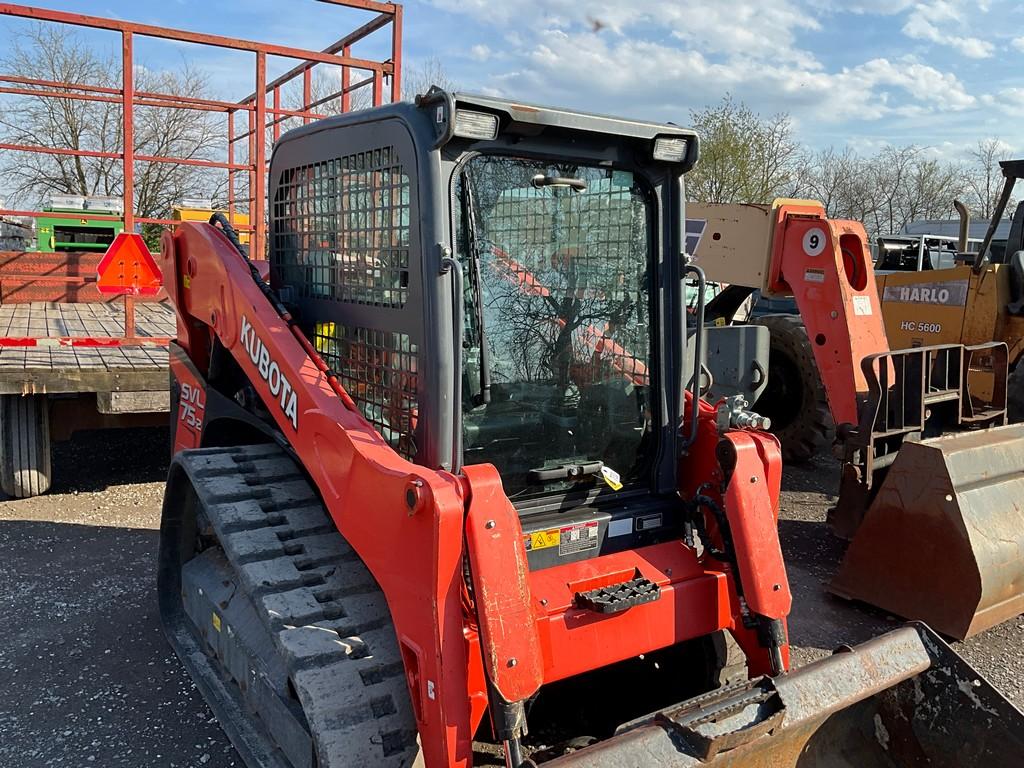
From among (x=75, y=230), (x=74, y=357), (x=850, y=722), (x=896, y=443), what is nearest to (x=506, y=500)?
(x=850, y=722)

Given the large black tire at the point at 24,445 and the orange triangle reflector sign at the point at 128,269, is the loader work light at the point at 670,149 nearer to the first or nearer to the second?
the orange triangle reflector sign at the point at 128,269

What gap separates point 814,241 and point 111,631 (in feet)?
16.0

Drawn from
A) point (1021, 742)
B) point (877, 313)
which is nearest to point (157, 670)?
point (1021, 742)

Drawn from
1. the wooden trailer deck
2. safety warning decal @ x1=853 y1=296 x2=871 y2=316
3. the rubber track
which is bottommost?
the rubber track

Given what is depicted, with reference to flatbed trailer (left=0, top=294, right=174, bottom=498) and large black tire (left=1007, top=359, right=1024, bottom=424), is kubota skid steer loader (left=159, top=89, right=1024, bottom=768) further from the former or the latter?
large black tire (left=1007, top=359, right=1024, bottom=424)

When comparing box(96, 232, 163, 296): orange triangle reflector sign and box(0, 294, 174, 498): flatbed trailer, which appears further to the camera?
box(96, 232, 163, 296): orange triangle reflector sign

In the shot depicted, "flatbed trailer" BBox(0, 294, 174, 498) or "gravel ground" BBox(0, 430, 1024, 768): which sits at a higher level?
"flatbed trailer" BBox(0, 294, 174, 498)

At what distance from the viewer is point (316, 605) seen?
2.75 meters

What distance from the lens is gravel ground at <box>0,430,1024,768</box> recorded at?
3430 mm

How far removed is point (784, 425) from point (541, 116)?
19.2 feet

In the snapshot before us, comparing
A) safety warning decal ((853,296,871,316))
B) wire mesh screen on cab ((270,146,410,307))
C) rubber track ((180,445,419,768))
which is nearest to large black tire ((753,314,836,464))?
safety warning decal ((853,296,871,316))

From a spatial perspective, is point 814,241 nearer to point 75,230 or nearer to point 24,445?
point 24,445

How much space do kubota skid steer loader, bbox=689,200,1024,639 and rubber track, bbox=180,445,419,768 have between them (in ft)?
10.1

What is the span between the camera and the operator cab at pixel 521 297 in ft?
8.68
